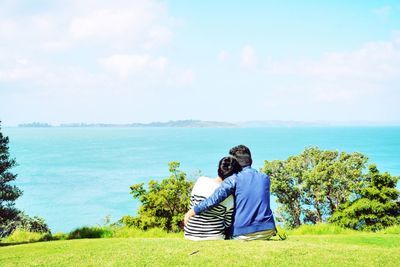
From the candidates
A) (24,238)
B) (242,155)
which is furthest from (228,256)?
(24,238)

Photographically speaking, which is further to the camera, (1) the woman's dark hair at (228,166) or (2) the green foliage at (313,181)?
(2) the green foliage at (313,181)

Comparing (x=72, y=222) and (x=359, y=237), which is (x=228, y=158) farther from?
(x=72, y=222)

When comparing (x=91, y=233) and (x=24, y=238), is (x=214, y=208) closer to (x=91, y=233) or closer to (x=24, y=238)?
(x=91, y=233)

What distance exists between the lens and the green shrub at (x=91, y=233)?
1702cm

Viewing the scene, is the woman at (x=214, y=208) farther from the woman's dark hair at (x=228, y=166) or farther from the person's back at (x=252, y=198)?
the person's back at (x=252, y=198)

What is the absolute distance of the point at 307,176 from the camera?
30609mm

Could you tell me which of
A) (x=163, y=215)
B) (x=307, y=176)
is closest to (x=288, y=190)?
(x=307, y=176)

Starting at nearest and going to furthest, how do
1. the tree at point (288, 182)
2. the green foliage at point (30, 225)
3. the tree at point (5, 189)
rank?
the tree at point (5, 189) → the green foliage at point (30, 225) → the tree at point (288, 182)

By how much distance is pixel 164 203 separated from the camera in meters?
23.4

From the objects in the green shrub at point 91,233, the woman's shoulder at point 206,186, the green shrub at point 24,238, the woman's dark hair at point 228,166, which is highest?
the woman's dark hair at point 228,166

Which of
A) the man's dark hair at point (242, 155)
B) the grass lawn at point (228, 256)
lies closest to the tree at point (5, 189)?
the grass lawn at point (228, 256)

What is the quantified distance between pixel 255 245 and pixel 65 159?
15992cm

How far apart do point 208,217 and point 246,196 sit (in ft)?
3.02

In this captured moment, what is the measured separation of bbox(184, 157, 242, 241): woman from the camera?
7664mm
